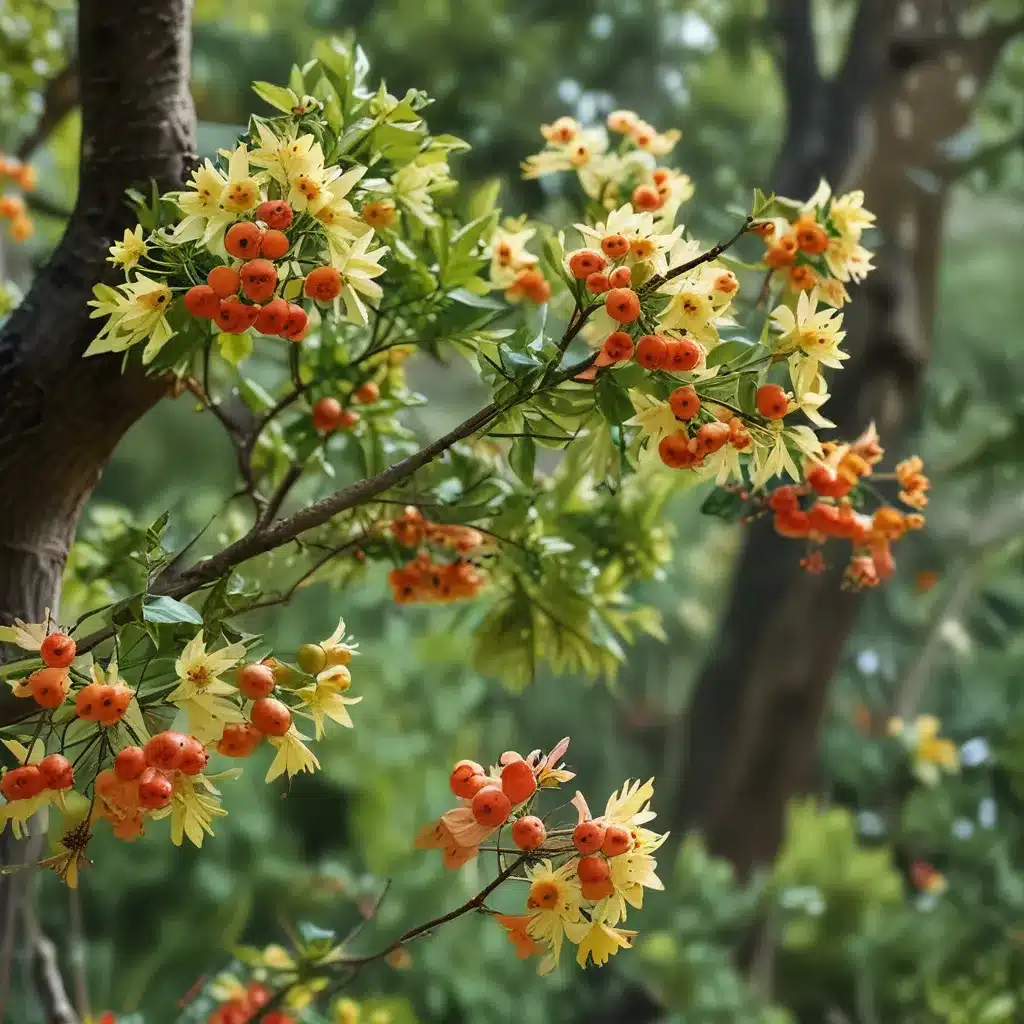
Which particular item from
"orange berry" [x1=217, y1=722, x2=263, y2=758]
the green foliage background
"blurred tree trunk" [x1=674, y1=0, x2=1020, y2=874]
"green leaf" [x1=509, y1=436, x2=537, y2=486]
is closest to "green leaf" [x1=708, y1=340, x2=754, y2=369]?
"green leaf" [x1=509, y1=436, x2=537, y2=486]

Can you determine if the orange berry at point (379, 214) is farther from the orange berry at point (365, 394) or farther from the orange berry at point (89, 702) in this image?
the orange berry at point (89, 702)

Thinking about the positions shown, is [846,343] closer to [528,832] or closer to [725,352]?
[725,352]

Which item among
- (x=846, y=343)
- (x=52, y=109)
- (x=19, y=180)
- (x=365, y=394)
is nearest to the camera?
(x=365, y=394)

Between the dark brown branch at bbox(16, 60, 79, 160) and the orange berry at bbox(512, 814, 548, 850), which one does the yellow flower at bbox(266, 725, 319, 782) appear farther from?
the dark brown branch at bbox(16, 60, 79, 160)

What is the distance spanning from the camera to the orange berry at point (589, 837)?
2.36 ft

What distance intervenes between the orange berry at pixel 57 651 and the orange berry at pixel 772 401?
43 centimetres

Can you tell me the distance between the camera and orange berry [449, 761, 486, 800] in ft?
2.52

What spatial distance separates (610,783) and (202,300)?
4.80 metres

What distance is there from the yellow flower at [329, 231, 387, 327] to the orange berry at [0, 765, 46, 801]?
13.0 inches

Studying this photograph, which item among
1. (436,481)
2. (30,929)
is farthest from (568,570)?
(30,929)

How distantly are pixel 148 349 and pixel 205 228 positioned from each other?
93 mm

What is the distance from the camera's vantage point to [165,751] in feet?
2.24

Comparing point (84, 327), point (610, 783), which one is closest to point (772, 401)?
point (84, 327)

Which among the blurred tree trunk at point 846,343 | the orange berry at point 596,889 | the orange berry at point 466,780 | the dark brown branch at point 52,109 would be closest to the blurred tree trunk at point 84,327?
the orange berry at point 466,780
